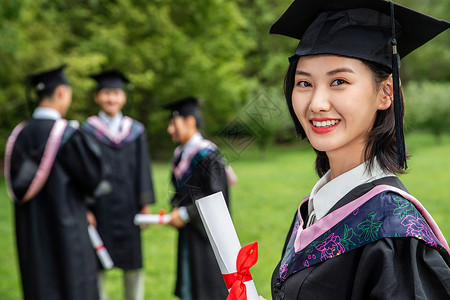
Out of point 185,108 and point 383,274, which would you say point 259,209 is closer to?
point 185,108

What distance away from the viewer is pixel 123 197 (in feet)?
13.3

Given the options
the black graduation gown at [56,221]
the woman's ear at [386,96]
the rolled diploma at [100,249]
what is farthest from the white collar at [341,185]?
the rolled diploma at [100,249]

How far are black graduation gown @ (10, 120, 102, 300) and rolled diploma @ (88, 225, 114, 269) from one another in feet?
0.80

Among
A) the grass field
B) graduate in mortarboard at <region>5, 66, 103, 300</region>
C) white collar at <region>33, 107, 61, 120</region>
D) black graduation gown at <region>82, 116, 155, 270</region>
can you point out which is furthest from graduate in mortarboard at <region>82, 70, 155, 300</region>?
white collar at <region>33, 107, 61, 120</region>

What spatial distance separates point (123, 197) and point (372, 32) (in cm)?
324

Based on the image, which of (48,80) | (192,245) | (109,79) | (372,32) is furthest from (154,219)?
(372,32)

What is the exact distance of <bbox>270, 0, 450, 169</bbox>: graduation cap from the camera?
1142 millimetres

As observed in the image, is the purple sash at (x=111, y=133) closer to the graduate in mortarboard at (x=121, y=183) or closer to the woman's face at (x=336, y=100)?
the graduate in mortarboard at (x=121, y=183)

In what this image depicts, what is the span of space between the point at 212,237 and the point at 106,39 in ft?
44.3

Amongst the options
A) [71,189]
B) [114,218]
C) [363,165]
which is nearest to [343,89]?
[363,165]

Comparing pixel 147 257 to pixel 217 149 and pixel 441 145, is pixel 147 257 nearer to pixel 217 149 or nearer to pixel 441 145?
pixel 217 149

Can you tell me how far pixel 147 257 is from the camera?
5.38 m

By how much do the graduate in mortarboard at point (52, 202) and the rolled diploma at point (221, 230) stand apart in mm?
2343

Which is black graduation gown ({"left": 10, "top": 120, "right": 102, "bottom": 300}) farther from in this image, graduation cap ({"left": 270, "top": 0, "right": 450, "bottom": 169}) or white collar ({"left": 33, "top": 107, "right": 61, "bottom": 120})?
graduation cap ({"left": 270, "top": 0, "right": 450, "bottom": 169})
